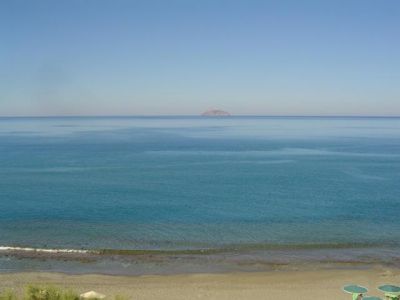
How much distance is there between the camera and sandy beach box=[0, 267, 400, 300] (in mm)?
18594

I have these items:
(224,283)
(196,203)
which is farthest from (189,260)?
(196,203)

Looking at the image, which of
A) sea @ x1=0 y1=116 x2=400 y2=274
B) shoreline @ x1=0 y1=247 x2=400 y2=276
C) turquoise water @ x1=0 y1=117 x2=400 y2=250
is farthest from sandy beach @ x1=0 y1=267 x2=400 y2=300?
turquoise water @ x1=0 y1=117 x2=400 y2=250

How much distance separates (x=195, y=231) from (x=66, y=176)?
26.1 m

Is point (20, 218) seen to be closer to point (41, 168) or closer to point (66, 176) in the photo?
point (66, 176)

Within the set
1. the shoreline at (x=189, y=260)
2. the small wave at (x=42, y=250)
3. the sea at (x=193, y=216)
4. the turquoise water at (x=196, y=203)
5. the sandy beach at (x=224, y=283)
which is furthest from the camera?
the turquoise water at (x=196, y=203)

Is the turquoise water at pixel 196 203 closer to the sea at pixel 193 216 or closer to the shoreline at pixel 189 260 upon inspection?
the sea at pixel 193 216

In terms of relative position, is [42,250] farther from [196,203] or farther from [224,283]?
[196,203]

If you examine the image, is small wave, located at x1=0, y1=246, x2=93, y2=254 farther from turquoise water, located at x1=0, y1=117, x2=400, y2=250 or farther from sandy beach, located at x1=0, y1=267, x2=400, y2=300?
sandy beach, located at x1=0, y1=267, x2=400, y2=300

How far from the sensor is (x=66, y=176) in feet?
167

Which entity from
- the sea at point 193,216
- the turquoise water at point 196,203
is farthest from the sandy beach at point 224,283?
the turquoise water at point 196,203

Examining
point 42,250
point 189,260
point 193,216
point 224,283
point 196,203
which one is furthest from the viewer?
point 196,203

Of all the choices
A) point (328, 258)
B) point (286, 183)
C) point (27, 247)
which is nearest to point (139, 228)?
point (27, 247)

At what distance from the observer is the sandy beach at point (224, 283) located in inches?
732

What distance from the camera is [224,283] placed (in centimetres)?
2016
